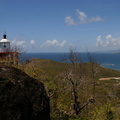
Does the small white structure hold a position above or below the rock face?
above

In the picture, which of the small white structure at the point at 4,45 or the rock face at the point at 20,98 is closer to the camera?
the rock face at the point at 20,98

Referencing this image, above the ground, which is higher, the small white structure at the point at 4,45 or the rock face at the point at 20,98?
the small white structure at the point at 4,45

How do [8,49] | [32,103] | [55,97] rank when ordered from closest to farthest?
[32,103] < [55,97] < [8,49]

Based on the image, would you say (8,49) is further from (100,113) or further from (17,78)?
(17,78)

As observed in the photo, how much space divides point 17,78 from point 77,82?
48.6 ft

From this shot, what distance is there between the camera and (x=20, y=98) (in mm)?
6137

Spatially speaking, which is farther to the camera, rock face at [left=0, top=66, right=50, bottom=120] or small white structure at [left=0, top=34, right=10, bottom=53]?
small white structure at [left=0, top=34, right=10, bottom=53]

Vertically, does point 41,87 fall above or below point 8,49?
below

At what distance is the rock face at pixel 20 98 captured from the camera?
570cm

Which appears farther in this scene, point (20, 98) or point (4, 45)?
point (4, 45)

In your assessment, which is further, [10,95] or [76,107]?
[76,107]

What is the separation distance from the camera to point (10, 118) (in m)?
5.51

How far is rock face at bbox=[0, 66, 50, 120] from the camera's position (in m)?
5.70

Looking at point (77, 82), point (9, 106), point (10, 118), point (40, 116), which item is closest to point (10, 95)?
point (9, 106)
